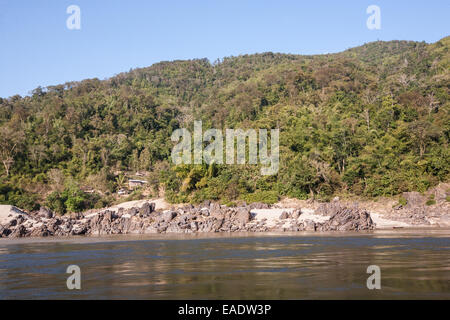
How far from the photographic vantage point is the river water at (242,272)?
29.0ft

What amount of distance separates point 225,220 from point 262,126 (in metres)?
18.8

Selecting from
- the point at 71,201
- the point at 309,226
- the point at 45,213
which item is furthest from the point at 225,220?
the point at 45,213

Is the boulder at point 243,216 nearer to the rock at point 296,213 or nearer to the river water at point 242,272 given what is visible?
the rock at point 296,213

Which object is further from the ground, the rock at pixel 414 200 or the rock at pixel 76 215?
the rock at pixel 414 200

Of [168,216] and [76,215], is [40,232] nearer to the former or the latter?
[76,215]

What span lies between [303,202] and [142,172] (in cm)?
2360

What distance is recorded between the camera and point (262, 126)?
1829 inches

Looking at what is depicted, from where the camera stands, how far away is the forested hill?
34469 millimetres

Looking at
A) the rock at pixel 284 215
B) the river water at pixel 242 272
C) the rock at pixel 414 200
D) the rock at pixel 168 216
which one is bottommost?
the rock at pixel 168 216

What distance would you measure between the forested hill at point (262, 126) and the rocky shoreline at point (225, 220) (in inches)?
116

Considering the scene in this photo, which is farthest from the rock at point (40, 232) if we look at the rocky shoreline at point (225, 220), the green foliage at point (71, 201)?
the green foliage at point (71, 201)

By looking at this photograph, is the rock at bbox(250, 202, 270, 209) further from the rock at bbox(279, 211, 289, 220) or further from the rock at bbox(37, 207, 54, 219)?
the rock at bbox(37, 207, 54, 219)
